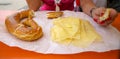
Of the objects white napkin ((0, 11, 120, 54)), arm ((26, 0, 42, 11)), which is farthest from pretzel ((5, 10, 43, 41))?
arm ((26, 0, 42, 11))

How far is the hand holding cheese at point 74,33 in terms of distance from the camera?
24.1 inches

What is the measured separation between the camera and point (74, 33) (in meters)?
0.63

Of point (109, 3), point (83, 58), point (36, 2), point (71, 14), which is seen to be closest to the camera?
point (83, 58)

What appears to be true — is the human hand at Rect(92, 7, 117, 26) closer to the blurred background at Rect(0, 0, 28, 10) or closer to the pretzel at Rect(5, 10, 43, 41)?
the pretzel at Rect(5, 10, 43, 41)

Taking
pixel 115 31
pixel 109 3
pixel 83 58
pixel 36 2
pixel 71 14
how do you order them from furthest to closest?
pixel 109 3
pixel 36 2
pixel 71 14
pixel 115 31
pixel 83 58

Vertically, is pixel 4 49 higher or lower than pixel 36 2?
lower

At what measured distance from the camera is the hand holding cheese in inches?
24.1

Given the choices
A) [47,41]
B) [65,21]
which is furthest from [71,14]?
[47,41]

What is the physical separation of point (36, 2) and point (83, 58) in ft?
1.62

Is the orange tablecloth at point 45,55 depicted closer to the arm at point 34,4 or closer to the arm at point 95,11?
the arm at point 95,11

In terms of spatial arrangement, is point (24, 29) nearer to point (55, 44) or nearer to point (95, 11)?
point (55, 44)

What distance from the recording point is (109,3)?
1114mm

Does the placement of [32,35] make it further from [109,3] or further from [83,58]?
[109,3]

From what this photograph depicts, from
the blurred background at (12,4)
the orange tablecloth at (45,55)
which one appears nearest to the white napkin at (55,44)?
the orange tablecloth at (45,55)
